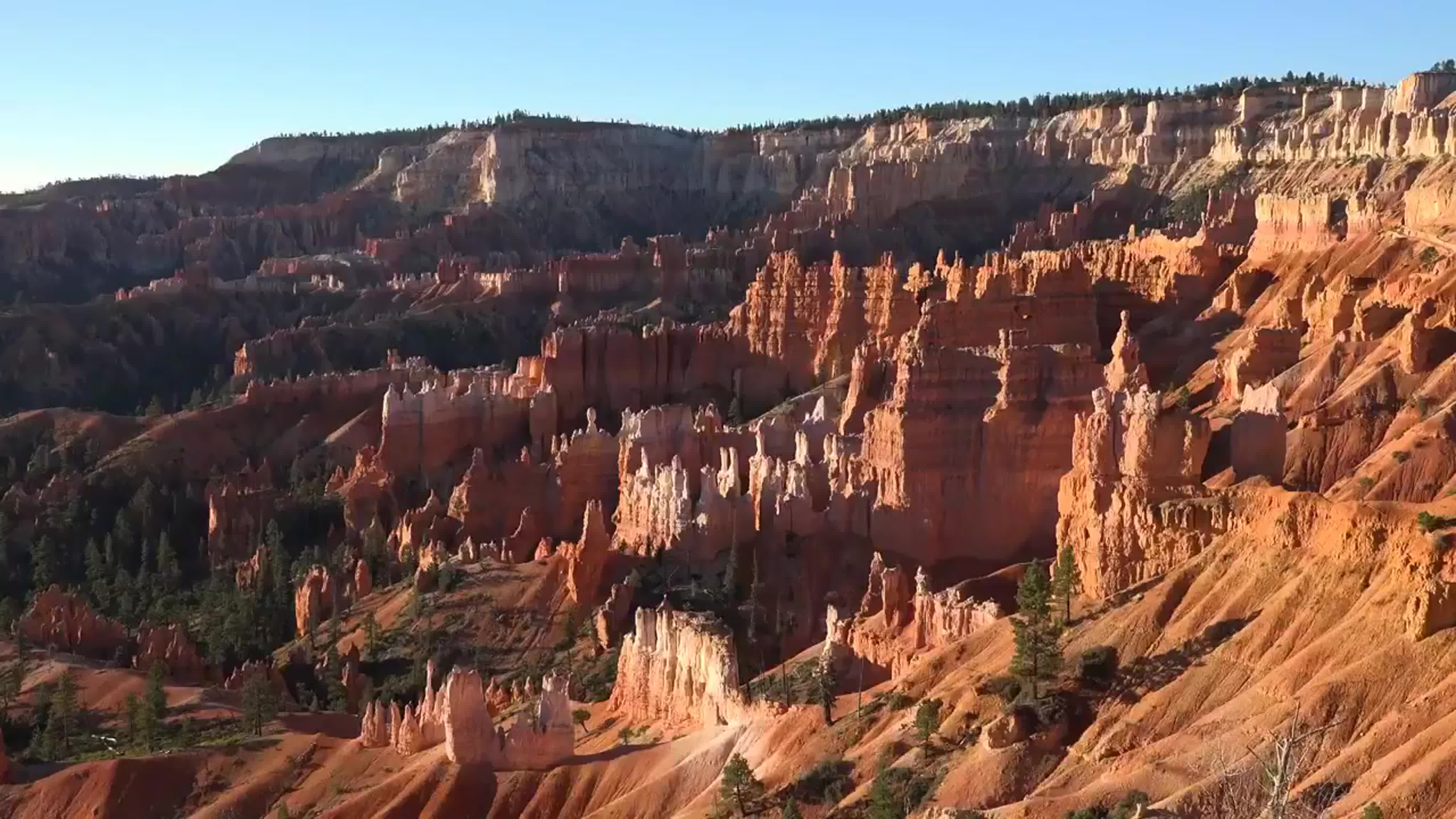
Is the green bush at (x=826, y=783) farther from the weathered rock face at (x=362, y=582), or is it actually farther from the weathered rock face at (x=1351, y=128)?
the weathered rock face at (x=1351, y=128)

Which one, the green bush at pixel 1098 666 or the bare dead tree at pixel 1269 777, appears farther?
the green bush at pixel 1098 666

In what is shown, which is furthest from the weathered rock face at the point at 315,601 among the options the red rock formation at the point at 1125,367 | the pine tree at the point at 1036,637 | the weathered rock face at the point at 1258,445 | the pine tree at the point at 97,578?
the weathered rock face at the point at 1258,445

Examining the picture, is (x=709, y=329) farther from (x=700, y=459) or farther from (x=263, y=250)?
(x=263, y=250)

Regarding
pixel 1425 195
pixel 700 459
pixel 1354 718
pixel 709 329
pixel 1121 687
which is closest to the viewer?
pixel 1354 718

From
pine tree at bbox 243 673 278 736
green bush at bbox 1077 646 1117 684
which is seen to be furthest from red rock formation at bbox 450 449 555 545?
green bush at bbox 1077 646 1117 684

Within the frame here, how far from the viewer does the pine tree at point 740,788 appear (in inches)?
1423

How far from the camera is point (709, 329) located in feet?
325

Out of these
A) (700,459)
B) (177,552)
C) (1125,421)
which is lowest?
(177,552)

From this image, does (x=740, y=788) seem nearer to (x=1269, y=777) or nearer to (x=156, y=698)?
(x=1269, y=777)

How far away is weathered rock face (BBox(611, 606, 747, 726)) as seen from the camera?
42.9 meters

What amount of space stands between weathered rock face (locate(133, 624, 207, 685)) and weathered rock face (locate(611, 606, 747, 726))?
61.2 feet

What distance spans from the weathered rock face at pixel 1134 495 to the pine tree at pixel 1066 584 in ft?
1.27

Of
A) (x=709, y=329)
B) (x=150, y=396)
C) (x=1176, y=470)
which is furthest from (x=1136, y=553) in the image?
(x=150, y=396)

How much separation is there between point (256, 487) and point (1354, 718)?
63.9 meters
